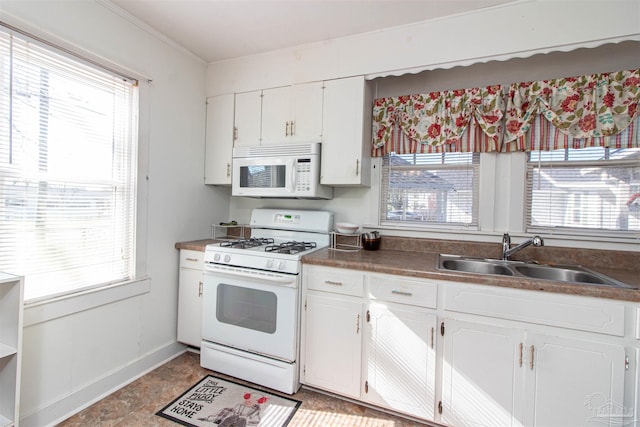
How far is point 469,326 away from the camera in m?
1.61

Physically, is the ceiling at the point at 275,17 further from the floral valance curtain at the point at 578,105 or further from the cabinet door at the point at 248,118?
the floral valance curtain at the point at 578,105

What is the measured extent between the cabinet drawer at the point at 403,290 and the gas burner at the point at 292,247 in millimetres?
599

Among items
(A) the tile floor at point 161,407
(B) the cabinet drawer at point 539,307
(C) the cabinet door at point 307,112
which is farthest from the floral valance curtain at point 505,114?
(A) the tile floor at point 161,407

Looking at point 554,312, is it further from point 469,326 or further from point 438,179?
point 438,179

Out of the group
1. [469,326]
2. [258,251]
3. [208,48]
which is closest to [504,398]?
[469,326]

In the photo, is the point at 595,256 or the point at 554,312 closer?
the point at 554,312

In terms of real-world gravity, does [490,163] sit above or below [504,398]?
above

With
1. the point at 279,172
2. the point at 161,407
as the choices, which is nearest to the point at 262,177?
Result: the point at 279,172

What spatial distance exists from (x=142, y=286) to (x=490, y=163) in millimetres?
2713

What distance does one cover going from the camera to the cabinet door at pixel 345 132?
Answer: 2.24 m

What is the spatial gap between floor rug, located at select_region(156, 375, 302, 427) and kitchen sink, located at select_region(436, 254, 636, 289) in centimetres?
133

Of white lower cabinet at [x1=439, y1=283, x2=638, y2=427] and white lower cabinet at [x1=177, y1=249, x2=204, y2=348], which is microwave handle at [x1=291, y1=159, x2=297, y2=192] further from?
white lower cabinet at [x1=439, y1=283, x2=638, y2=427]

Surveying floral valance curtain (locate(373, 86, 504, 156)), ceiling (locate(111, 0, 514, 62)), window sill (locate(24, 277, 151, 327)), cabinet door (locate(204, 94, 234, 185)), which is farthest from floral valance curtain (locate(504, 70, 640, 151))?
window sill (locate(24, 277, 151, 327))

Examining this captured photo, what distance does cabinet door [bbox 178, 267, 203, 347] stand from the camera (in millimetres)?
2410
